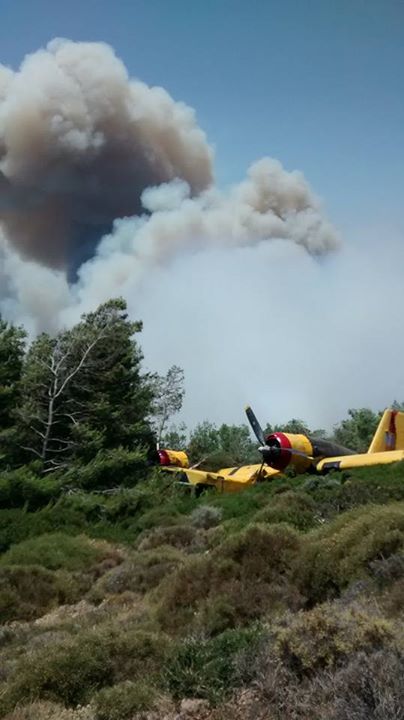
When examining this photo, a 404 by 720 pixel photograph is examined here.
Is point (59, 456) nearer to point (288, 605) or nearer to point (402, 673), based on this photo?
point (288, 605)

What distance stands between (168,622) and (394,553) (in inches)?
132

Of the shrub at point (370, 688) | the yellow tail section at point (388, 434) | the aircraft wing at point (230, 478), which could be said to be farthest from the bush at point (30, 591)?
the yellow tail section at point (388, 434)

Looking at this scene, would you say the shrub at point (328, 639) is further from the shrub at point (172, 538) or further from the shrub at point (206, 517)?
the shrub at point (206, 517)

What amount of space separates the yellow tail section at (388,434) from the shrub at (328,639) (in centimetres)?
3122

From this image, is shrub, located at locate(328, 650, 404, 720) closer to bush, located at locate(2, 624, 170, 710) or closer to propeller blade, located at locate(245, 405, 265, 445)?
bush, located at locate(2, 624, 170, 710)

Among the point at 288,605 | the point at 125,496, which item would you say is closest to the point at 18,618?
the point at 288,605

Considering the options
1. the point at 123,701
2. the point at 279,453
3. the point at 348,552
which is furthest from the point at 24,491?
the point at 123,701

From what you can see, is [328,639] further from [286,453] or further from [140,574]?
[286,453]

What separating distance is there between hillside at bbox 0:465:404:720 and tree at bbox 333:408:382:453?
51.0 meters

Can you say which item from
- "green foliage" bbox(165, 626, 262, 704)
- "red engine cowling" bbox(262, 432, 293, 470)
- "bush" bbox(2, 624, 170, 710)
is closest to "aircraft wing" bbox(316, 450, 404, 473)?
"red engine cowling" bbox(262, 432, 293, 470)

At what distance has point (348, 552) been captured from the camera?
10.1m

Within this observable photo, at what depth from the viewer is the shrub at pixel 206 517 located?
74.6ft

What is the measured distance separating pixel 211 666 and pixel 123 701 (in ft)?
2.65

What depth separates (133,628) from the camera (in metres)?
9.53
